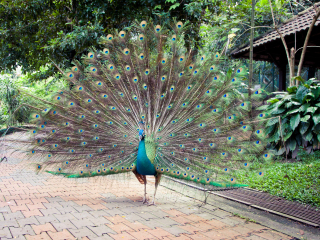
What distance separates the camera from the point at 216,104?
438 cm

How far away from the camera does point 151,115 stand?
4.62 meters

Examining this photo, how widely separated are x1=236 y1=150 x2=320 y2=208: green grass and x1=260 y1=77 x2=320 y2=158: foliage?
59cm

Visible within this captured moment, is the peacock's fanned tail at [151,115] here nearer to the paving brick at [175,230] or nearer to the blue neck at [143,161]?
the blue neck at [143,161]

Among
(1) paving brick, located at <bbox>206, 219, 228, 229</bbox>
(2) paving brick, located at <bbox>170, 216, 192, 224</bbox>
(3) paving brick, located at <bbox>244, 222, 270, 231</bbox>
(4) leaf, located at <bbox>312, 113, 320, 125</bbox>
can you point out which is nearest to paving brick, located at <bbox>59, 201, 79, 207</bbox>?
(2) paving brick, located at <bbox>170, 216, 192, 224</bbox>

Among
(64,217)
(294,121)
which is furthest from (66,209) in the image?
(294,121)

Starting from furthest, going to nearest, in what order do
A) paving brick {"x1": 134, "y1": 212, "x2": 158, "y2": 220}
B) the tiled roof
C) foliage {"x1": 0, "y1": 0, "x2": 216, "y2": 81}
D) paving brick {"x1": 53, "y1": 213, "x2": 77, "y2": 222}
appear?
the tiled roof → foliage {"x1": 0, "y1": 0, "x2": 216, "y2": 81} → paving brick {"x1": 134, "y1": 212, "x2": 158, "y2": 220} → paving brick {"x1": 53, "y1": 213, "x2": 77, "y2": 222}

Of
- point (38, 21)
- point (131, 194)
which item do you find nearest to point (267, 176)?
point (131, 194)

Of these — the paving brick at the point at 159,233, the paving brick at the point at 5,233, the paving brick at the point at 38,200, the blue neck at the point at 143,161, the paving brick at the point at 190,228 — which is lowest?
the paving brick at the point at 190,228

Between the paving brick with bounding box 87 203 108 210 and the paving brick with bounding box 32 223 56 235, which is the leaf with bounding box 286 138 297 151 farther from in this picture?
the paving brick with bounding box 32 223 56 235

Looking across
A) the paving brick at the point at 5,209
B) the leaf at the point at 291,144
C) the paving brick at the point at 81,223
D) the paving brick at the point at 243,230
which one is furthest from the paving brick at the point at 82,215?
the leaf at the point at 291,144

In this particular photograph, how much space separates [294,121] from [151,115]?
221cm

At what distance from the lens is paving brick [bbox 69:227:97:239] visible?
3299mm

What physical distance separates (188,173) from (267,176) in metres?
2.51

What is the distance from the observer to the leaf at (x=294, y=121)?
154 inches
